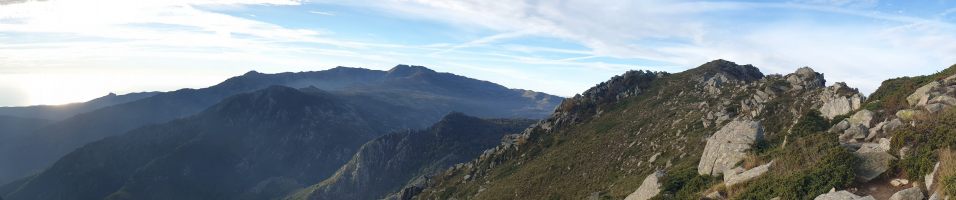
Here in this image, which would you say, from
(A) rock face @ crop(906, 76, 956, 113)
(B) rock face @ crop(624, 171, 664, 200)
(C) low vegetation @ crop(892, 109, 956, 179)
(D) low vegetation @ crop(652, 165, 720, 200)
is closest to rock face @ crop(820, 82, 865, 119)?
(A) rock face @ crop(906, 76, 956, 113)

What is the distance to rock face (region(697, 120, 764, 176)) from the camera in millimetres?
27959

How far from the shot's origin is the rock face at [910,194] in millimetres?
17484

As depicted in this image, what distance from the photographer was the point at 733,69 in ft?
316

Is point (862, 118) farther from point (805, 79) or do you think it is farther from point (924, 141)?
point (805, 79)

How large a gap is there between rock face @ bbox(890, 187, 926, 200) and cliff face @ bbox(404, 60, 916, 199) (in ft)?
7.11

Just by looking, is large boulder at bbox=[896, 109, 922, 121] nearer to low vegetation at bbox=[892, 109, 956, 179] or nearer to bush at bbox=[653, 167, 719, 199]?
low vegetation at bbox=[892, 109, 956, 179]

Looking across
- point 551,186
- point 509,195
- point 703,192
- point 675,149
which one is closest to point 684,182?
point 703,192

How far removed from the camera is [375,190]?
7771 inches

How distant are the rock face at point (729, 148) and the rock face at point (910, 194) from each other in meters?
9.28

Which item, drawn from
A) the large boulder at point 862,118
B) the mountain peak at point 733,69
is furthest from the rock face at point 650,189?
the mountain peak at point 733,69

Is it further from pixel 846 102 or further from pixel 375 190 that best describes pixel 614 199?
pixel 375 190

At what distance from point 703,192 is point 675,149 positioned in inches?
937

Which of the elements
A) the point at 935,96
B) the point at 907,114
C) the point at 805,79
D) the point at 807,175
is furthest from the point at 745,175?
the point at 805,79

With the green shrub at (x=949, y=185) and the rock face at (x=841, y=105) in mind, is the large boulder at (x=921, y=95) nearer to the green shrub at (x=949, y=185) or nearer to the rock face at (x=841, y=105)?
the rock face at (x=841, y=105)
